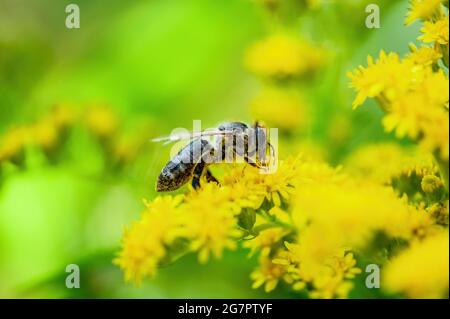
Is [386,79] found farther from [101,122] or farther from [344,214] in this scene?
[101,122]

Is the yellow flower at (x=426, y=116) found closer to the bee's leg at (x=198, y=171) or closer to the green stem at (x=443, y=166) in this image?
the green stem at (x=443, y=166)

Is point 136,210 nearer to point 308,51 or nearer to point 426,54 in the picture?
point 308,51

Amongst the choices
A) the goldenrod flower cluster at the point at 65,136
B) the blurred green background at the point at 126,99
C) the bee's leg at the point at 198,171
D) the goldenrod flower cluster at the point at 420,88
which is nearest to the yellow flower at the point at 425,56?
the goldenrod flower cluster at the point at 420,88

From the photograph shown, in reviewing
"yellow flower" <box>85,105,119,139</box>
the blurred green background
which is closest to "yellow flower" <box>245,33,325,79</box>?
the blurred green background

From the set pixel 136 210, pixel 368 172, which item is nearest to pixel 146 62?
pixel 136 210

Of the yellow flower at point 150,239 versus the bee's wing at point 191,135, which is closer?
the yellow flower at point 150,239

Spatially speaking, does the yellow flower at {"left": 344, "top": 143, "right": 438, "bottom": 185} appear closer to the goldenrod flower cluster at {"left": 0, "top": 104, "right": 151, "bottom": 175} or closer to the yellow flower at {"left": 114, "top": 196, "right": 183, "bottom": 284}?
the yellow flower at {"left": 114, "top": 196, "right": 183, "bottom": 284}

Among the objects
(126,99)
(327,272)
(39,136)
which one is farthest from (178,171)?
(126,99)
